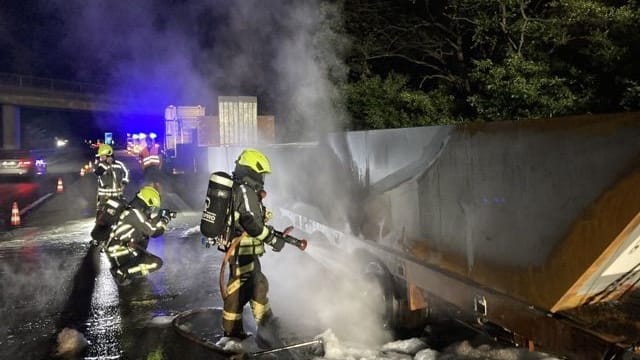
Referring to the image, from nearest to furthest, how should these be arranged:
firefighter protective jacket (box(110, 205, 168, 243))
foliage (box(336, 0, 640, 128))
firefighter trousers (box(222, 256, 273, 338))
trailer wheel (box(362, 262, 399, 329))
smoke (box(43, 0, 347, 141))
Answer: trailer wheel (box(362, 262, 399, 329))
firefighter trousers (box(222, 256, 273, 338))
firefighter protective jacket (box(110, 205, 168, 243))
foliage (box(336, 0, 640, 128))
smoke (box(43, 0, 347, 141))

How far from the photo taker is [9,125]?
126 ft

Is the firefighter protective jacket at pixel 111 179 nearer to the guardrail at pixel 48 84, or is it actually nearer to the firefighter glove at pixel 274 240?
the firefighter glove at pixel 274 240

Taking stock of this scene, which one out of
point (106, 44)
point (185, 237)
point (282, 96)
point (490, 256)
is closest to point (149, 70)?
point (106, 44)

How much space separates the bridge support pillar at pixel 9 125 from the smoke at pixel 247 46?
25.4m

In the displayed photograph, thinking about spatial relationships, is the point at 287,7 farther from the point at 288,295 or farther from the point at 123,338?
the point at 123,338

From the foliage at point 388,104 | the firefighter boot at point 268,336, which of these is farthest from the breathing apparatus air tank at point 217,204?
the foliage at point 388,104

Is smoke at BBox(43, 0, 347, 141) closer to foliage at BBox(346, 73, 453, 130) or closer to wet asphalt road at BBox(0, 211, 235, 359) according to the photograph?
foliage at BBox(346, 73, 453, 130)

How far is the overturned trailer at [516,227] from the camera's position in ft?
7.94

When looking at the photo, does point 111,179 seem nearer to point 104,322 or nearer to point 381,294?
point 104,322

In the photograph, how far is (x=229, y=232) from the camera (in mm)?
4500

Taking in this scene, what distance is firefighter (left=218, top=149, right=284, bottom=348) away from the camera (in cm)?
429

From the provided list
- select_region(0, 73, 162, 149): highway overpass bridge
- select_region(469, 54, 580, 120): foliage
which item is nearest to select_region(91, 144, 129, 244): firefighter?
select_region(469, 54, 580, 120): foliage

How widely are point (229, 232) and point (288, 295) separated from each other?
1.89 m

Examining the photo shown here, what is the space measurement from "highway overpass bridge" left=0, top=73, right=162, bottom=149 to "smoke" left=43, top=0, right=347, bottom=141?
60.7ft
